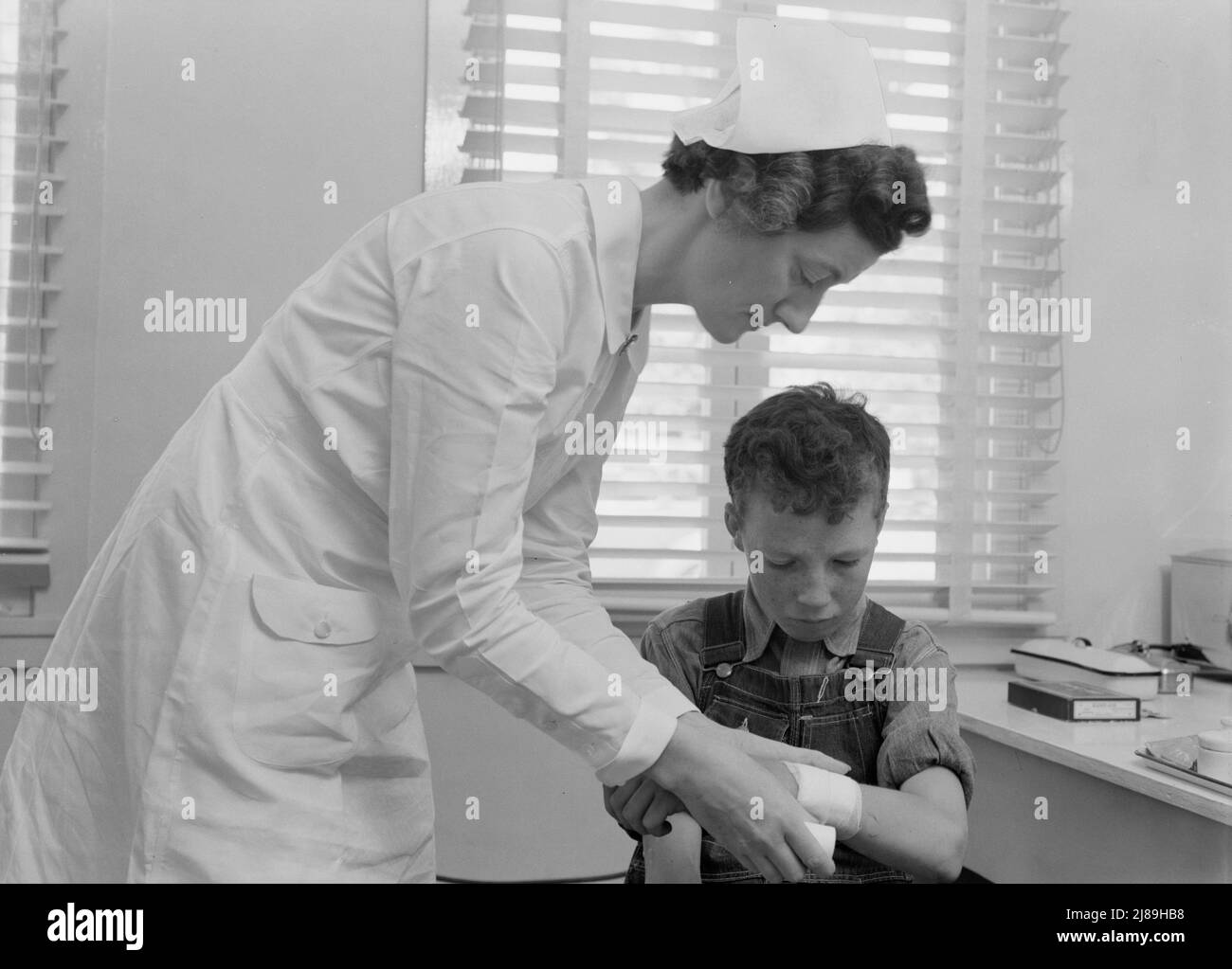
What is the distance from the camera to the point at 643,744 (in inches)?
35.2

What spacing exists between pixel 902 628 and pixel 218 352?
99 cm

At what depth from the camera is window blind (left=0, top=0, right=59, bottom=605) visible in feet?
4.43

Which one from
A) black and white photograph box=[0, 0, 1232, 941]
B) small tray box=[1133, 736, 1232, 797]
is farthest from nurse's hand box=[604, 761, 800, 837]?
small tray box=[1133, 736, 1232, 797]

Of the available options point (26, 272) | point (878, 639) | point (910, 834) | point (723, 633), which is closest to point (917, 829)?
point (910, 834)

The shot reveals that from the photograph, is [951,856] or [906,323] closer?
[951,856]

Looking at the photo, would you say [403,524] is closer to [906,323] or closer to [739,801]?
[739,801]

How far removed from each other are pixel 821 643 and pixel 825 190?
516 millimetres

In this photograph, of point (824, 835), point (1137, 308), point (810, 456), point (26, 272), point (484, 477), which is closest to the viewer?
point (484, 477)

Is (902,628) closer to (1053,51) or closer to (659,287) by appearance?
(659,287)

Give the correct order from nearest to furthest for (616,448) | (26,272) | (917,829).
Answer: (917,829) < (26,272) < (616,448)

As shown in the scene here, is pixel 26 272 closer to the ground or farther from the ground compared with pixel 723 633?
farther from the ground

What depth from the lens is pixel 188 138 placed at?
→ 4.70 ft

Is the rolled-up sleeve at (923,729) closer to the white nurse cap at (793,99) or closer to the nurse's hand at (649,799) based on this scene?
the nurse's hand at (649,799)

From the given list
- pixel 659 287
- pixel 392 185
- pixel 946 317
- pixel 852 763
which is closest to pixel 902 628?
pixel 852 763
